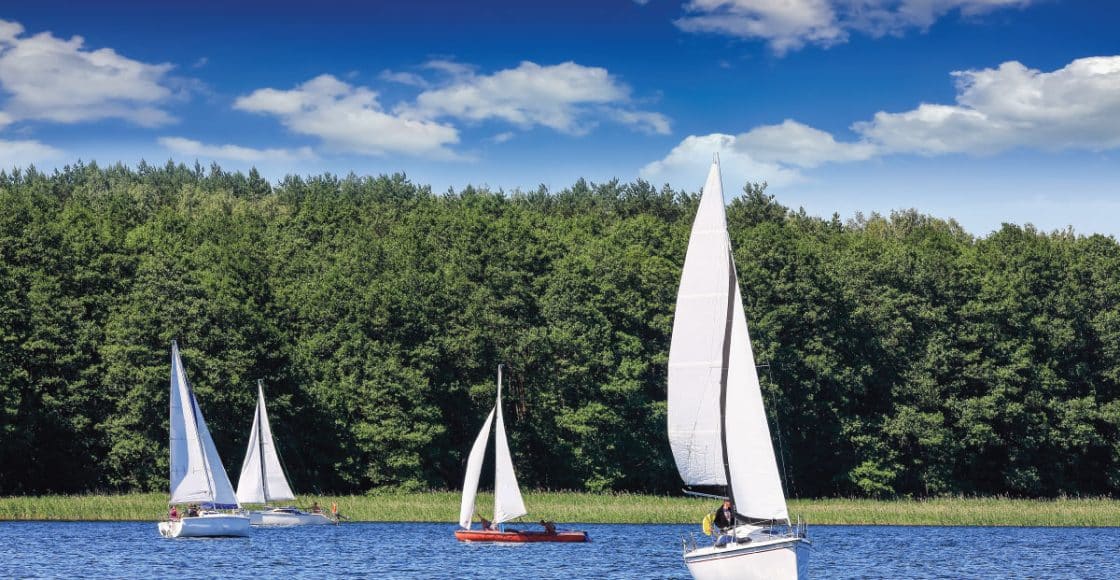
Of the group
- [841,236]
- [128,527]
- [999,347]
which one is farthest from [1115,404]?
[128,527]

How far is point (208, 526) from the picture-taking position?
6025 centimetres

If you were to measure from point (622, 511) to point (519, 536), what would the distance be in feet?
53.1

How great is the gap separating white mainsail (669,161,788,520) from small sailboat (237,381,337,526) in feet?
134

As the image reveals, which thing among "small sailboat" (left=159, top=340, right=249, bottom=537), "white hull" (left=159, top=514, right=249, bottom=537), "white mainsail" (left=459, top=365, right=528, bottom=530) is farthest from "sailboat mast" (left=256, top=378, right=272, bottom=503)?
"white mainsail" (left=459, top=365, right=528, bottom=530)

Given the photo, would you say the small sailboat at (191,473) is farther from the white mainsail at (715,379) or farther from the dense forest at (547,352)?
the white mainsail at (715,379)

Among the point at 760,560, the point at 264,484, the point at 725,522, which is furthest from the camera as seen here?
the point at 264,484

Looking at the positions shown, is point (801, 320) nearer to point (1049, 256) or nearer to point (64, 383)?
point (1049, 256)

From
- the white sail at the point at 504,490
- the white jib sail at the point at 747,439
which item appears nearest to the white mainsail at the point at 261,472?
the white sail at the point at 504,490

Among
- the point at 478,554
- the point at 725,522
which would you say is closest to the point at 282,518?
the point at 478,554

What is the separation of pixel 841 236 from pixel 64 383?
6195 cm

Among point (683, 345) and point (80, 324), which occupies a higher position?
point (80, 324)

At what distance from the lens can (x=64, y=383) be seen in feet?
277

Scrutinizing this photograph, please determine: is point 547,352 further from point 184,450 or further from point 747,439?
point 747,439

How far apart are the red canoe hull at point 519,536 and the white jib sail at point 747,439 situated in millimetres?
22868
